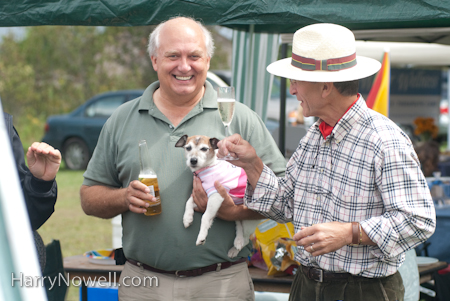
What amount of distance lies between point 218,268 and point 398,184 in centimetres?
101

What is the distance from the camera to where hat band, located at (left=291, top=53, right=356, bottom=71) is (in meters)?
2.07

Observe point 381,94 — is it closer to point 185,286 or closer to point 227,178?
point 227,178

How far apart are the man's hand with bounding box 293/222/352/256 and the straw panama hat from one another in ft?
1.91

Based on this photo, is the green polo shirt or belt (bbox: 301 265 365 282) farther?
the green polo shirt

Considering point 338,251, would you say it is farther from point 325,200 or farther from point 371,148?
point 371,148

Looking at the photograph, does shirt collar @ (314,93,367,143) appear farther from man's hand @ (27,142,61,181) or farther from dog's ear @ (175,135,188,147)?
man's hand @ (27,142,61,181)

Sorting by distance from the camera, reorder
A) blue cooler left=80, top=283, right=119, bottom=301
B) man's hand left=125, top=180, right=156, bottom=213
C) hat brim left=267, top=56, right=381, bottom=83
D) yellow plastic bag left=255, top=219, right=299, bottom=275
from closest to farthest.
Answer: hat brim left=267, top=56, right=381, bottom=83 < man's hand left=125, top=180, right=156, bottom=213 < yellow plastic bag left=255, top=219, right=299, bottom=275 < blue cooler left=80, top=283, right=119, bottom=301

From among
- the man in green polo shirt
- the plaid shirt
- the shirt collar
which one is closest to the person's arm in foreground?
the man in green polo shirt

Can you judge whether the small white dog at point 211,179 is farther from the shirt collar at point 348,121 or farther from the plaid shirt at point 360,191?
the shirt collar at point 348,121

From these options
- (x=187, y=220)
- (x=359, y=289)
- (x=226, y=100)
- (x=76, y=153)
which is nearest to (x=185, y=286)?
(x=187, y=220)

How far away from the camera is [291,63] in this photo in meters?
2.23

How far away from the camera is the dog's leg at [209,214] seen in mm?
2389

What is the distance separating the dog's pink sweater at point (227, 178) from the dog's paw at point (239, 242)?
176mm

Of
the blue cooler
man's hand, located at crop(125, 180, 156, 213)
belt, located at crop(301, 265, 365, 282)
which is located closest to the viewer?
belt, located at crop(301, 265, 365, 282)
